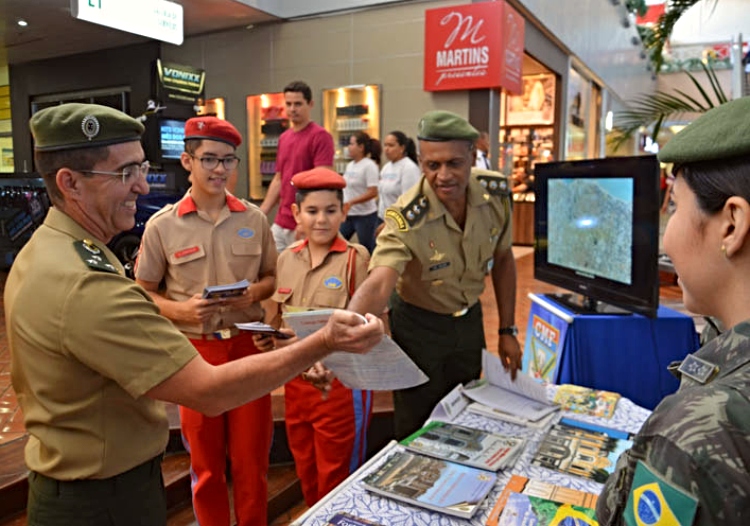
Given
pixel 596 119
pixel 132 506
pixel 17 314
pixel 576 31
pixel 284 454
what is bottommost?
pixel 284 454

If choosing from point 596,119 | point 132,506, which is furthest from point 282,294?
point 596,119

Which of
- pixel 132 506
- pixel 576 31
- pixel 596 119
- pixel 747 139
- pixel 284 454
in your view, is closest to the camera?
pixel 747 139

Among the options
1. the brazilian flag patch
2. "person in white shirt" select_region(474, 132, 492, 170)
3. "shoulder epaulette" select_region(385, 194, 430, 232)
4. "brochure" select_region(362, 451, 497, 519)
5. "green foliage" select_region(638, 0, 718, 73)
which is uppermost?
"green foliage" select_region(638, 0, 718, 73)

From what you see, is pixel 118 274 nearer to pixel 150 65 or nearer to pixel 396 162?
pixel 396 162

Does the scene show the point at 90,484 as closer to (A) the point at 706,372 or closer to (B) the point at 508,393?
(A) the point at 706,372

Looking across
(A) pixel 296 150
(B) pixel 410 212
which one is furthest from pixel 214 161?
(A) pixel 296 150

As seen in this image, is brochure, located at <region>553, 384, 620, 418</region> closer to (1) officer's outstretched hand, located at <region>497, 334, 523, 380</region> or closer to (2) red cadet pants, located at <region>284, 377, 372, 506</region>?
(1) officer's outstretched hand, located at <region>497, 334, 523, 380</region>

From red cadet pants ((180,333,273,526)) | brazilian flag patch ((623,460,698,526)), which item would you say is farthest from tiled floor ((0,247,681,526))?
brazilian flag patch ((623,460,698,526))

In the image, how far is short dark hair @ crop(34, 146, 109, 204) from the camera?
1216mm

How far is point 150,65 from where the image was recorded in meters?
9.39

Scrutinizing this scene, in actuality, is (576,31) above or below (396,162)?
above

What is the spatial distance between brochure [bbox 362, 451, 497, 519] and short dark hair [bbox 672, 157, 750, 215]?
81 centimetres

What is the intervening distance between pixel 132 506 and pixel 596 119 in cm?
1508

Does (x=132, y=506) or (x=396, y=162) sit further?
(x=396, y=162)
